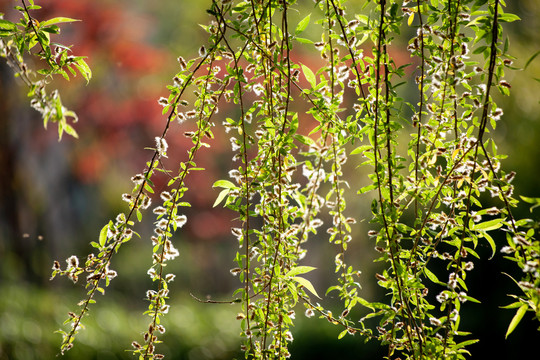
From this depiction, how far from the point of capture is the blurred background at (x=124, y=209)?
3.94 metres

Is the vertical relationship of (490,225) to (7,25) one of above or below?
below

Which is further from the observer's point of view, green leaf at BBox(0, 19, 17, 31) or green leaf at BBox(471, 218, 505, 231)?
green leaf at BBox(0, 19, 17, 31)

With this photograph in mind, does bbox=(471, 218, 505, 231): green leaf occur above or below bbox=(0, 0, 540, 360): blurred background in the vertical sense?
below

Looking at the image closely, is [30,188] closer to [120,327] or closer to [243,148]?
[120,327]

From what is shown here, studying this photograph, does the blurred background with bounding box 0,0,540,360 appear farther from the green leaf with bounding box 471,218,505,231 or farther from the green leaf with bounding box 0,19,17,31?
the green leaf with bounding box 471,218,505,231

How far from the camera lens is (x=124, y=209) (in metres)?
10.1

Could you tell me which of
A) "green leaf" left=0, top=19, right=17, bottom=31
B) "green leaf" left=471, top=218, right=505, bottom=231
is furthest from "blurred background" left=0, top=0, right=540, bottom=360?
"green leaf" left=471, top=218, right=505, bottom=231

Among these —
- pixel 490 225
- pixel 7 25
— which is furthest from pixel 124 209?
pixel 490 225

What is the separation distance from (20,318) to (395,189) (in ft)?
14.0

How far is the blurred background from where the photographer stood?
394 cm

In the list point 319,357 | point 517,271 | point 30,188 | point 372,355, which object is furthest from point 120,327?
point 30,188

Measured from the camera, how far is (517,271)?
3.68 m

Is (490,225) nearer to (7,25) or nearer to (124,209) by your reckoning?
(7,25)

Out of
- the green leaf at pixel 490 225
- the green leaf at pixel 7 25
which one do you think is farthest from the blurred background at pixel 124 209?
the green leaf at pixel 490 225
